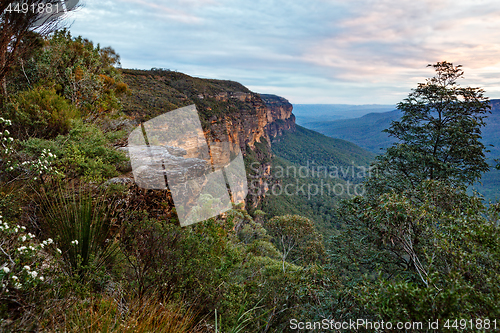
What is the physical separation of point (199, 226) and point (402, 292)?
241cm

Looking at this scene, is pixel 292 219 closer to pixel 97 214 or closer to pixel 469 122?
pixel 469 122

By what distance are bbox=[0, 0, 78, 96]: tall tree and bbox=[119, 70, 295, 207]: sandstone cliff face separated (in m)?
11.9

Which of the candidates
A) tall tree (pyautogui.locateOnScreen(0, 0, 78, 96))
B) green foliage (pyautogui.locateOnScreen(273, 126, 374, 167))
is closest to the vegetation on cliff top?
tall tree (pyautogui.locateOnScreen(0, 0, 78, 96))

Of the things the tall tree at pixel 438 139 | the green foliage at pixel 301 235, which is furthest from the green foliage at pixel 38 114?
the tall tree at pixel 438 139

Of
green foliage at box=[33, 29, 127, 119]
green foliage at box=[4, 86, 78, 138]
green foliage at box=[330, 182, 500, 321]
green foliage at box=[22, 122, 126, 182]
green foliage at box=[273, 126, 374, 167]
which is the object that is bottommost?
green foliage at box=[273, 126, 374, 167]

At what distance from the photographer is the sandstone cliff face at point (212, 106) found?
27.1 meters

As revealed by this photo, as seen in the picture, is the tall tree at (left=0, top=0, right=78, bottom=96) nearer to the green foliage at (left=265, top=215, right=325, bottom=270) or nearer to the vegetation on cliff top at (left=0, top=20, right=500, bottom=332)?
the vegetation on cliff top at (left=0, top=20, right=500, bottom=332)

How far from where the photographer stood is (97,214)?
2.78m

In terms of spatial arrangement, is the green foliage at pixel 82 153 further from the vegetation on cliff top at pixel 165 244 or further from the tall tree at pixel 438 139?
the tall tree at pixel 438 139

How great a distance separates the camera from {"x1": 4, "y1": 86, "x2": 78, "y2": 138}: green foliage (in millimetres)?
4996

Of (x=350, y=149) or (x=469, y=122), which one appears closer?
(x=469, y=122)

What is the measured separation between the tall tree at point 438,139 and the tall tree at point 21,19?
9.77 m

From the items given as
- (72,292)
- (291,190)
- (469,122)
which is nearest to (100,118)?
(72,292)

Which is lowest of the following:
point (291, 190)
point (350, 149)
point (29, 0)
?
point (291, 190)
